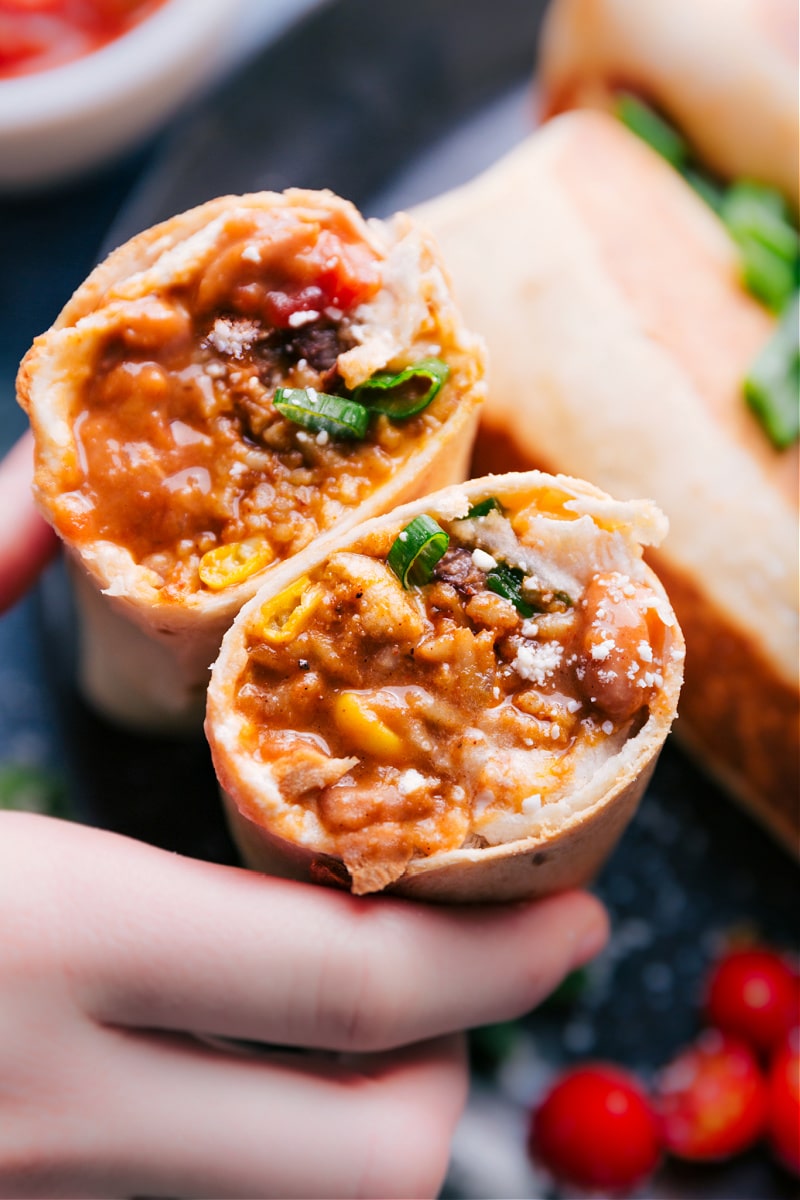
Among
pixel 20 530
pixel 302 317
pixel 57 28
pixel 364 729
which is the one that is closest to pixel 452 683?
pixel 364 729

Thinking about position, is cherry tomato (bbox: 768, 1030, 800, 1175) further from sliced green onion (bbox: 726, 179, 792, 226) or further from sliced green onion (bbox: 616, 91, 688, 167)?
sliced green onion (bbox: 616, 91, 688, 167)

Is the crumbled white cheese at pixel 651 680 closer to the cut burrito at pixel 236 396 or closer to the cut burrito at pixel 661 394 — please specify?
the cut burrito at pixel 236 396

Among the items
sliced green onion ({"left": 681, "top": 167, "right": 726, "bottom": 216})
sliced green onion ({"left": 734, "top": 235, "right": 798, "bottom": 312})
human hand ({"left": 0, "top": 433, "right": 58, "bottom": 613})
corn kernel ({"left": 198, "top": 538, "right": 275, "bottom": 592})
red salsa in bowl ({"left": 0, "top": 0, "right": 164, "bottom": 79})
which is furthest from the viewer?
red salsa in bowl ({"left": 0, "top": 0, "right": 164, "bottom": 79})

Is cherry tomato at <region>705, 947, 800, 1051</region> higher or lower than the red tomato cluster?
higher

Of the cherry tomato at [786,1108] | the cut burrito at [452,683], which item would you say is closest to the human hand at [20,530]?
the cut burrito at [452,683]

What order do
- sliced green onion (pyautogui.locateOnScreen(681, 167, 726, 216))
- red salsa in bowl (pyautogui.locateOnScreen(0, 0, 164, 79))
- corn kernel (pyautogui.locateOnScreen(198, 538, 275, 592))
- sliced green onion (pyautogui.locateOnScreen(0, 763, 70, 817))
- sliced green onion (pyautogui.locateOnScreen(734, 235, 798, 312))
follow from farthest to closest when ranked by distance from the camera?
1. red salsa in bowl (pyautogui.locateOnScreen(0, 0, 164, 79))
2. sliced green onion (pyautogui.locateOnScreen(681, 167, 726, 216))
3. sliced green onion (pyautogui.locateOnScreen(0, 763, 70, 817))
4. sliced green onion (pyautogui.locateOnScreen(734, 235, 798, 312))
5. corn kernel (pyautogui.locateOnScreen(198, 538, 275, 592))

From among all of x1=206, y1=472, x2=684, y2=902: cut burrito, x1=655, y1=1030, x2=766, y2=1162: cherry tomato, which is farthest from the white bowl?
x1=655, y1=1030, x2=766, y2=1162: cherry tomato

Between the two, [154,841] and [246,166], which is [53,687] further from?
[246,166]

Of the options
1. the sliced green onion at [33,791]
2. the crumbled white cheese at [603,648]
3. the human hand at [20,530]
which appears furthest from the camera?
the sliced green onion at [33,791]
